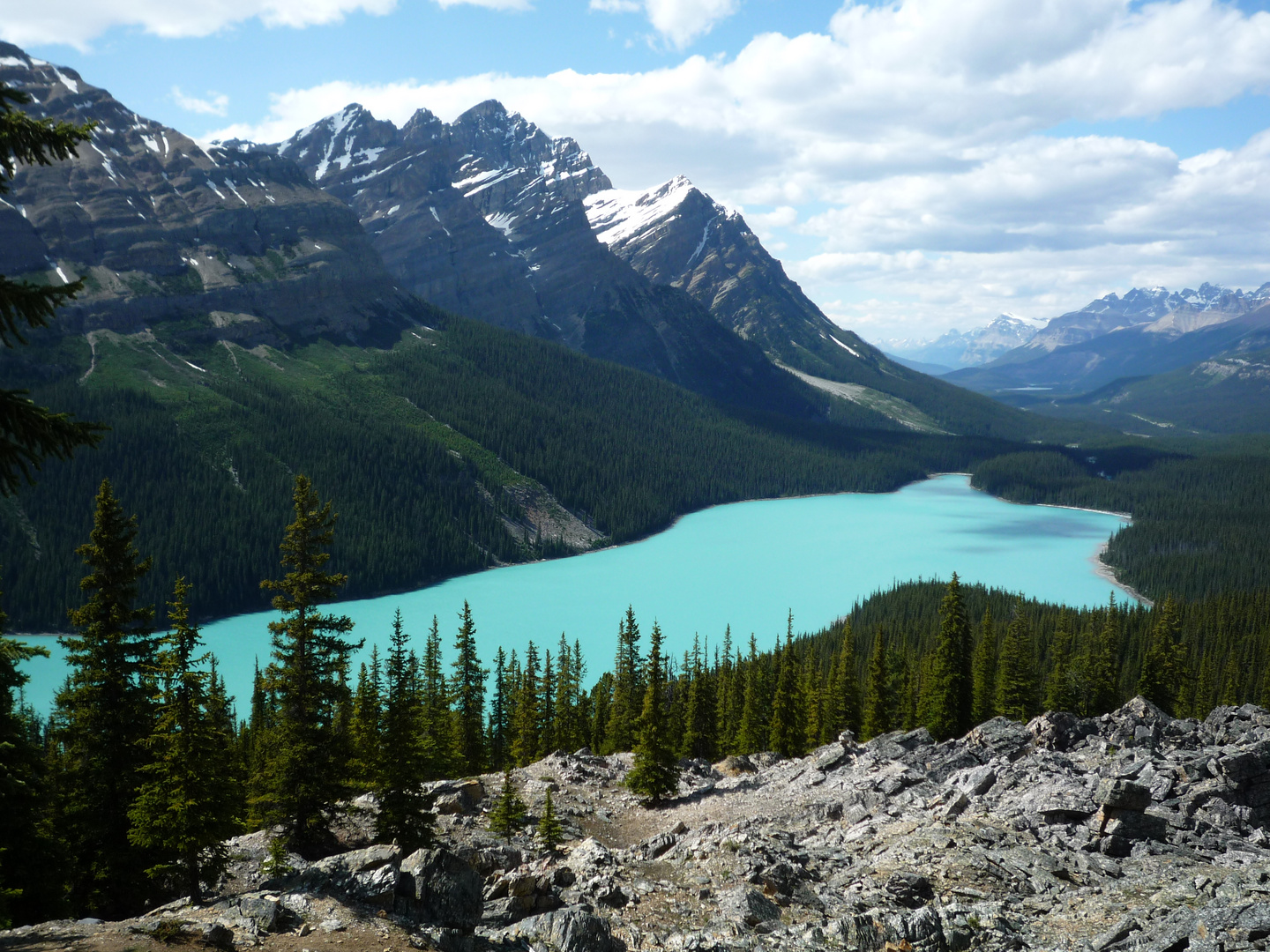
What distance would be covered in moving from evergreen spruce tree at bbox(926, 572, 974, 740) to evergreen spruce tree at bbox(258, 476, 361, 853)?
3950cm

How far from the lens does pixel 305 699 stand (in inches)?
978

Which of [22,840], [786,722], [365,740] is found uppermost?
[22,840]

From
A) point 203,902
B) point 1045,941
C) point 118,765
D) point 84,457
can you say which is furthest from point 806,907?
point 84,457

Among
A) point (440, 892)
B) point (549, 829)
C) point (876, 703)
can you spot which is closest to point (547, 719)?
point (876, 703)

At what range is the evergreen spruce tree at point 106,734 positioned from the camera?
898 inches

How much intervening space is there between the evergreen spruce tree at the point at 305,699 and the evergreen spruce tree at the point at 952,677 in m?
39.5

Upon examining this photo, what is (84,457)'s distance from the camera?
13238 centimetres

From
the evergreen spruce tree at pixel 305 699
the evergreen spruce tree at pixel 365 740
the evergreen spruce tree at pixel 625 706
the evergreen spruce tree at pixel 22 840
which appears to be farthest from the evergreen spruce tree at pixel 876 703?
the evergreen spruce tree at pixel 22 840

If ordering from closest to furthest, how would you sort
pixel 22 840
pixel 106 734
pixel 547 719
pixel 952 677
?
pixel 22 840
pixel 106 734
pixel 952 677
pixel 547 719

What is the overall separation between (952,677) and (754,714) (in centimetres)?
1546

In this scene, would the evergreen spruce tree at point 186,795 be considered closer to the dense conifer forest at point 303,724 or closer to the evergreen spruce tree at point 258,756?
the dense conifer forest at point 303,724

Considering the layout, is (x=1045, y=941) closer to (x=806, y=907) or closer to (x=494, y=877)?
(x=806, y=907)

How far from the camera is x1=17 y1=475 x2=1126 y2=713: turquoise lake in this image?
11006 centimetres

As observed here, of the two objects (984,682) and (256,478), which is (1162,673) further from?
(256,478)
